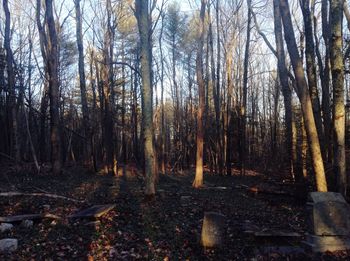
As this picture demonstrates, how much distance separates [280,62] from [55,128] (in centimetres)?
1068

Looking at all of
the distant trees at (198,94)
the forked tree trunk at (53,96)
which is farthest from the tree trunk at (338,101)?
the forked tree trunk at (53,96)

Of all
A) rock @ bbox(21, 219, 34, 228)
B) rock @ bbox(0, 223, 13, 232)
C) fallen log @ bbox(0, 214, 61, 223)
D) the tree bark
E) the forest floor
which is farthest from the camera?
the tree bark

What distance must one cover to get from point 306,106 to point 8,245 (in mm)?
7234

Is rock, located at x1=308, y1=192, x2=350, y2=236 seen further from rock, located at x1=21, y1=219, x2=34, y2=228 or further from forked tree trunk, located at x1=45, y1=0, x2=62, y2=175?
forked tree trunk, located at x1=45, y1=0, x2=62, y2=175

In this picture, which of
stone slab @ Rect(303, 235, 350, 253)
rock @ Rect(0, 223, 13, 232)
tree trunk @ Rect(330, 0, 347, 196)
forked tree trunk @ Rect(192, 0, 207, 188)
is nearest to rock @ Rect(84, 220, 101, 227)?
rock @ Rect(0, 223, 13, 232)

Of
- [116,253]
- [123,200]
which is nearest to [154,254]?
[116,253]

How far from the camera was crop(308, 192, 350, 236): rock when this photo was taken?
669cm

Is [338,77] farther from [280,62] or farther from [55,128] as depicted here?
[55,128]

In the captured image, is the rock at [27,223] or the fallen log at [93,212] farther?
the fallen log at [93,212]

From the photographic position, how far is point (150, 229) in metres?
7.77

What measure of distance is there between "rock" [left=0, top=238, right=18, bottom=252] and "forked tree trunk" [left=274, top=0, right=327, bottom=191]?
6.74m

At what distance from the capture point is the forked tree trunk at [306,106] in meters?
8.94

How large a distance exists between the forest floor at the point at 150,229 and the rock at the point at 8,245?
110 mm

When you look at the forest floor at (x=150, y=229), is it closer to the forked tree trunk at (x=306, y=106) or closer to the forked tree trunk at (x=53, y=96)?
the forked tree trunk at (x=306, y=106)
